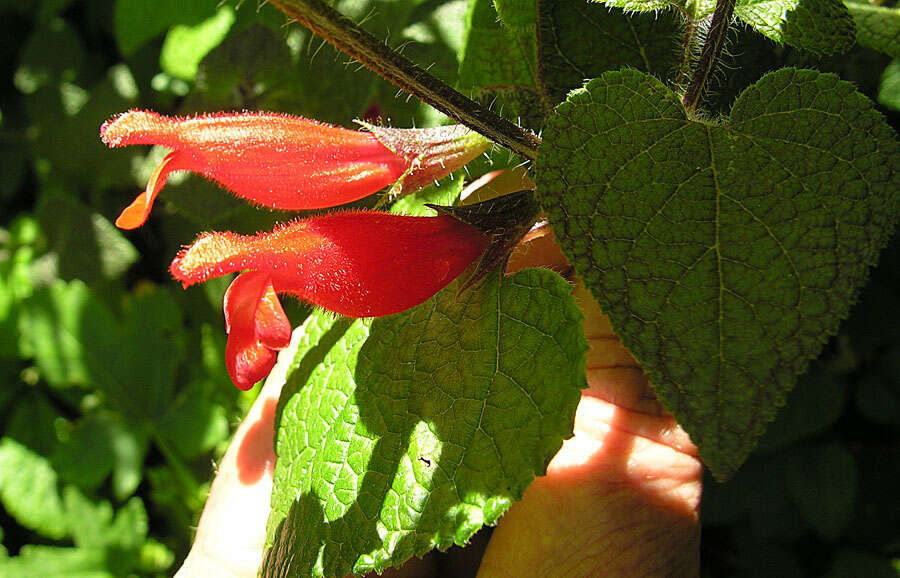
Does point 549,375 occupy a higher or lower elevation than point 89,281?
higher

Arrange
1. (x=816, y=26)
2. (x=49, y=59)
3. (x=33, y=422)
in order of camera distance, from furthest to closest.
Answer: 1. (x=33, y=422)
2. (x=49, y=59)
3. (x=816, y=26)

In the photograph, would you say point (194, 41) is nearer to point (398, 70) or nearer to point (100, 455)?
point (398, 70)

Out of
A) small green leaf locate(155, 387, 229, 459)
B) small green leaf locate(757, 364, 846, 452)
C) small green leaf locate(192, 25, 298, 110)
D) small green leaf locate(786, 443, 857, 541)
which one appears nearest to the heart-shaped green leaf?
small green leaf locate(757, 364, 846, 452)

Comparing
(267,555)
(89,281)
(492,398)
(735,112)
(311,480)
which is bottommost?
(89,281)

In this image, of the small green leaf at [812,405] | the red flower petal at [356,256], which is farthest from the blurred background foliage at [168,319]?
the red flower petal at [356,256]

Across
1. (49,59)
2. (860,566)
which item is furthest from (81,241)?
(860,566)

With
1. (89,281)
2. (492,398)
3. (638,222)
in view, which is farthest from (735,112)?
(89,281)

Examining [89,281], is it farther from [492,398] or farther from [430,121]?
[492,398]
